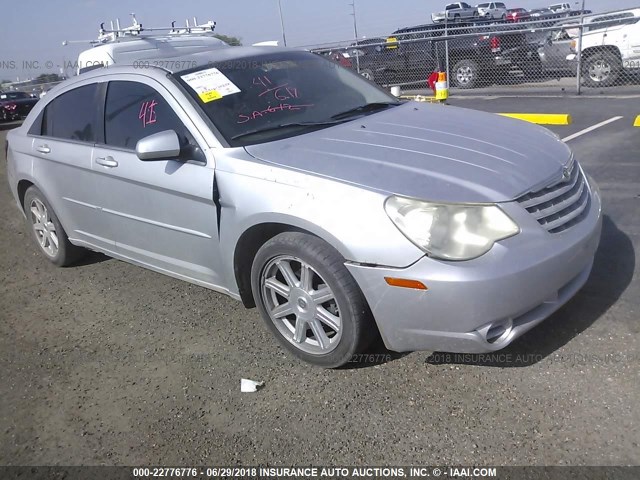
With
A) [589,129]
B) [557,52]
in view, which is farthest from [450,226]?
[557,52]

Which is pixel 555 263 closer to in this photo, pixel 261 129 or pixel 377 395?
pixel 377 395

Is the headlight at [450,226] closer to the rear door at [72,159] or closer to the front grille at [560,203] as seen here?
the front grille at [560,203]

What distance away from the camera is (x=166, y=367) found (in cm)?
346

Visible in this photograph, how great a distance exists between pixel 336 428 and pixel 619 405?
126 cm

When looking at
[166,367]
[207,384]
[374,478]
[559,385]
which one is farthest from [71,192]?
[559,385]

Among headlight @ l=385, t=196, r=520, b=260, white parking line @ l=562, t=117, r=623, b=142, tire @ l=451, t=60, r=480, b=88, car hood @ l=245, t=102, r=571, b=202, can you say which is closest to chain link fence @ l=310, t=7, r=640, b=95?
tire @ l=451, t=60, r=480, b=88

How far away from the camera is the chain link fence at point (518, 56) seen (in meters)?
12.1

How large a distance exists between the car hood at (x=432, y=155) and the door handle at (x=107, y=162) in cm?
114

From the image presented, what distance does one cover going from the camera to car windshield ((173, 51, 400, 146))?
11.7 feet

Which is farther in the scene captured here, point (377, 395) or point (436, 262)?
point (377, 395)

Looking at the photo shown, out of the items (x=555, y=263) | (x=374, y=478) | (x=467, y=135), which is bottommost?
(x=374, y=478)

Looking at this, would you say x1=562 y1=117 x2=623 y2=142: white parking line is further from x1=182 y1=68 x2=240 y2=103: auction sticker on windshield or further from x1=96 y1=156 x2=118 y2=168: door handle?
x1=96 y1=156 x2=118 y2=168: door handle

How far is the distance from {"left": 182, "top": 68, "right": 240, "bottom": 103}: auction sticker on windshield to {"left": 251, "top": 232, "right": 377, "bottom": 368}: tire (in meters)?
1.07

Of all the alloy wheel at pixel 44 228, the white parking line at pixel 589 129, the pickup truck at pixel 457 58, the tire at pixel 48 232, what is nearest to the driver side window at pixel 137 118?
the tire at pixel 48 232
